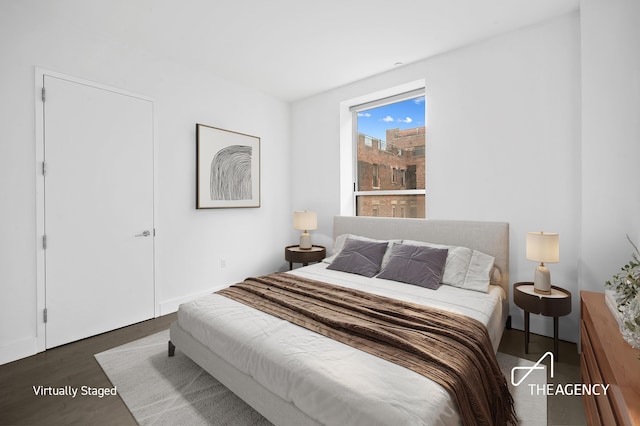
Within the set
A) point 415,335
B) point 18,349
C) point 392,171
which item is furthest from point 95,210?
point 392,171

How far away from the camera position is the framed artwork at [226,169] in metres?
3.55

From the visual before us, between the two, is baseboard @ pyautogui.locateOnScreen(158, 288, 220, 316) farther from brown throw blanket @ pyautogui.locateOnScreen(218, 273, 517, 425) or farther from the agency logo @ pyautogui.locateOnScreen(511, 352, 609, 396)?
the agency logo @ pyautogui.locateOnScreen(511, 352, 609, 396)

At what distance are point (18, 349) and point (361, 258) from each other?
2.98 meters

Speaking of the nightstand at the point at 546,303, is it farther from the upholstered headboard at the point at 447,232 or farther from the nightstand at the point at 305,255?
the nightstand at the point at 305,255

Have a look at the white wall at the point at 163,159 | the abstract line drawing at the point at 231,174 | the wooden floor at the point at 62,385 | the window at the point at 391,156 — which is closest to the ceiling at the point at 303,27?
the white wall at the point at 163,159

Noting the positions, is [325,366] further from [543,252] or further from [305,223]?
[305,223]

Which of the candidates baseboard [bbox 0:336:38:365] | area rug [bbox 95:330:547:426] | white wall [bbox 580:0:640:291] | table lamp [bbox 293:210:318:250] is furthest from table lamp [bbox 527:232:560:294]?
baseboard [bbox 0:336:38:365]

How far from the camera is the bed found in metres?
1.21

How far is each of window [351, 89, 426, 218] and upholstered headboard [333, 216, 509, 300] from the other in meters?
0.43

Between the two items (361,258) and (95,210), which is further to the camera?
(361,258)

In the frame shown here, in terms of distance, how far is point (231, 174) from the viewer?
12.7 feet

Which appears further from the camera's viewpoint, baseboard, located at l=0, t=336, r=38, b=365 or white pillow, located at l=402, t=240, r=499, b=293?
white pillow, located at l=402, t=240, r=499, b=293

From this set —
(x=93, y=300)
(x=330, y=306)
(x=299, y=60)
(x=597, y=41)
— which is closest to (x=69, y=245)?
(x=93, y=300)

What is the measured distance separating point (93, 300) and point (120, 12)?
8.29ft
